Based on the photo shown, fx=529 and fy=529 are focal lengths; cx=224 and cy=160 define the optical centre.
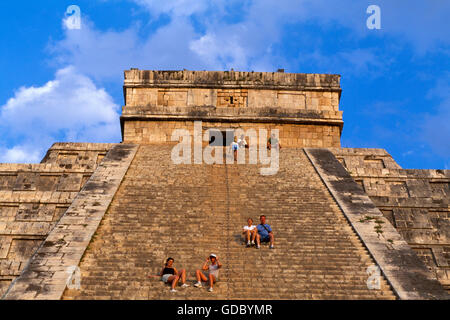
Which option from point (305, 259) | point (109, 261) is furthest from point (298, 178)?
point (109, 261)

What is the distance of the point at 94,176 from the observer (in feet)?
48.5

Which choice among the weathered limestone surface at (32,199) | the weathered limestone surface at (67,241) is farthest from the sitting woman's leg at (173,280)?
the weathered limestone surface at (32,199)

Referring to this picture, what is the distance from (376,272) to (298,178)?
17.5 ft

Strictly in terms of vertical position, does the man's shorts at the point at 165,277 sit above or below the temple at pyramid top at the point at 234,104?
below

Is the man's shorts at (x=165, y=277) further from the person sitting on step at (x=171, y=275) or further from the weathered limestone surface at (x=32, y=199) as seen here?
the weathered limestone surface at (x=32, y=199)

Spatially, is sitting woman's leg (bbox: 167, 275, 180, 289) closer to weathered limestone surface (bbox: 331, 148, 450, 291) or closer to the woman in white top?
the woman in white top

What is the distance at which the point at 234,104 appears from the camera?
20.8 m

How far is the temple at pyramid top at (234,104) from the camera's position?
20141mm

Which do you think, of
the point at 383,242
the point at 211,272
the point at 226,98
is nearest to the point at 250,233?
the point at 211,272

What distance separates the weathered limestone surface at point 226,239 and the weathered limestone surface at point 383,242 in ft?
0.83

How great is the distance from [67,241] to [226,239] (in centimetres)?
338

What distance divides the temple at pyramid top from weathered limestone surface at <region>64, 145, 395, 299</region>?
444 centimetres

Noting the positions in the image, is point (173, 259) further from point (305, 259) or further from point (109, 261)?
point (305, 259)

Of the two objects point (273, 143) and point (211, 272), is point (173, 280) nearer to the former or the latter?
Answer: point (211, 272)
